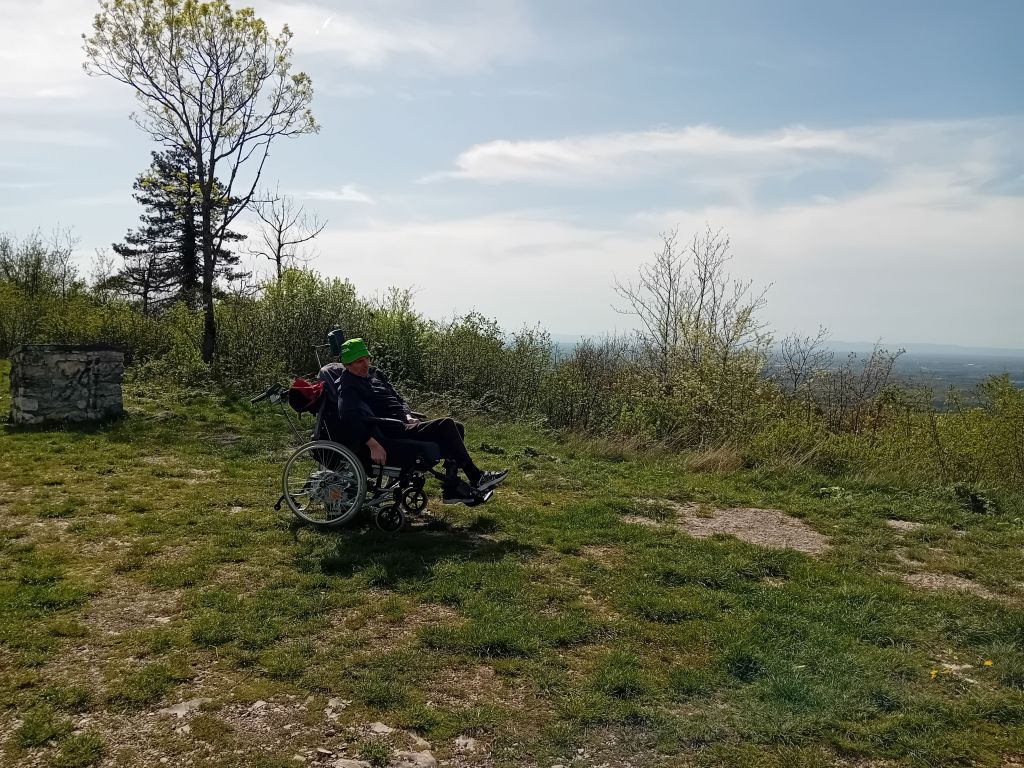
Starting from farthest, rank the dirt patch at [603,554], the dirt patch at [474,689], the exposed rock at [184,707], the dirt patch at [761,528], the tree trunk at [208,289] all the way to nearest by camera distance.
A: 1. the tree trunk at [208,289]
2. the dirt patch at [761,528]
3. the dirt patch at [603,554]
4. the dirt patch at [474,689]
5. the exposed rock at [184,707]

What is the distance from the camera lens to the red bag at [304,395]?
18.5ft

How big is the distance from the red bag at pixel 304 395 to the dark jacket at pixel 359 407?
0.22m

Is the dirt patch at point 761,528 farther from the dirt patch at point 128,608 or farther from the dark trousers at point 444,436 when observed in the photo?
the dirt patch at point 128,608

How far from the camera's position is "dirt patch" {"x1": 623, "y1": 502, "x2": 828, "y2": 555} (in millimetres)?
5715

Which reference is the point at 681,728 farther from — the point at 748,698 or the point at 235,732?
the point at 235,732

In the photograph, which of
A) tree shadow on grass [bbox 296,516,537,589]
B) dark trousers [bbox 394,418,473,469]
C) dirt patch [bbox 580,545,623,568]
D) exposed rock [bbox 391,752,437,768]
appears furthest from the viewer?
dark trousers [bbox 394,418,473,469]

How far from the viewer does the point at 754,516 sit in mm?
6570

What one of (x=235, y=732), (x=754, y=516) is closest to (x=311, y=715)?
(x=235, y=732)

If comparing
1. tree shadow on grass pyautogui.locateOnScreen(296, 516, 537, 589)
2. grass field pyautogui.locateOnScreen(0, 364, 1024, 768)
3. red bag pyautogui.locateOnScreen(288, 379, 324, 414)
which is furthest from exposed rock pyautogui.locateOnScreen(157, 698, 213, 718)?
red bag pyautogui.locateOnScreen(288, 379, 324, 414)

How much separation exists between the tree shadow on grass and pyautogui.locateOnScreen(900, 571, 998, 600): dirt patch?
2602mm

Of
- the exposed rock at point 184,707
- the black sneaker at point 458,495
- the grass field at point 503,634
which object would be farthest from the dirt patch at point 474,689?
the black sneaker at point 458,495

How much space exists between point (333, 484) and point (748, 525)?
3559 millimetres

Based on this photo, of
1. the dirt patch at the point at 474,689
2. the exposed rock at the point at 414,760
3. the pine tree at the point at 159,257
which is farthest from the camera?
the pine tree at the point at 159,257

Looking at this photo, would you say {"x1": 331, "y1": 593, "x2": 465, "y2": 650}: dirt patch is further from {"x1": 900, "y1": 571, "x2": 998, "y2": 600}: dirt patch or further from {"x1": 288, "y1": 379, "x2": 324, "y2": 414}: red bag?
{"x1": 900, "y1": 571, "x2": 998, "y2": 600}: dirt patch
